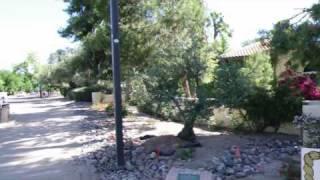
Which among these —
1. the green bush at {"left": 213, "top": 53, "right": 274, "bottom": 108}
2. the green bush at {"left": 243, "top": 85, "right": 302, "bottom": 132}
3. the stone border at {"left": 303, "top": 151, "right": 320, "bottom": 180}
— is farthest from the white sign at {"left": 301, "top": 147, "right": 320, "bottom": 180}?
the green bush at {"left": 243, "top": 85, "right": 302, "bottom": 132}

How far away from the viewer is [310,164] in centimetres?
511

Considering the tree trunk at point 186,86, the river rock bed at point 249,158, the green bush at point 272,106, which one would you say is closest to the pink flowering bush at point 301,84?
the green bush at point 272,106

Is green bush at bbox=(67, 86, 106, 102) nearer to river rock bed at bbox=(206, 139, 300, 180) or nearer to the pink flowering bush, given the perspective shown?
the pink flowering bush

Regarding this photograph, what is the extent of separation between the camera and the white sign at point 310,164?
16.6 feet

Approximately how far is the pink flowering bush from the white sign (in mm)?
6643

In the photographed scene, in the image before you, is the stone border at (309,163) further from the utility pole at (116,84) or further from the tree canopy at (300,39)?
the utility pole at (116,84)

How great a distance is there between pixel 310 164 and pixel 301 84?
7.15m

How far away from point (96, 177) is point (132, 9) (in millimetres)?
11177

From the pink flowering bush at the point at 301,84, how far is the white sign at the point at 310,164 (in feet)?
21.8

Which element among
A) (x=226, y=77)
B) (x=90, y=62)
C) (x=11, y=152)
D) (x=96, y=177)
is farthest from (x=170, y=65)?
(x=90, y=62)

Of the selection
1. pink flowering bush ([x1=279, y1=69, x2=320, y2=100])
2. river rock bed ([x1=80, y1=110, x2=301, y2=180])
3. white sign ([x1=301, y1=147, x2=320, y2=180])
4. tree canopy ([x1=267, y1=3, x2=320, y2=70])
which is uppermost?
tree canopy ([x1=267, y1=3, x2=320, y2=70])

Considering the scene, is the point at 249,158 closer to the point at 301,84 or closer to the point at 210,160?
the point at 210,160

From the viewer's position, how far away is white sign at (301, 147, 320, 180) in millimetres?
5059

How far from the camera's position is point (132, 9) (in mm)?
18906
